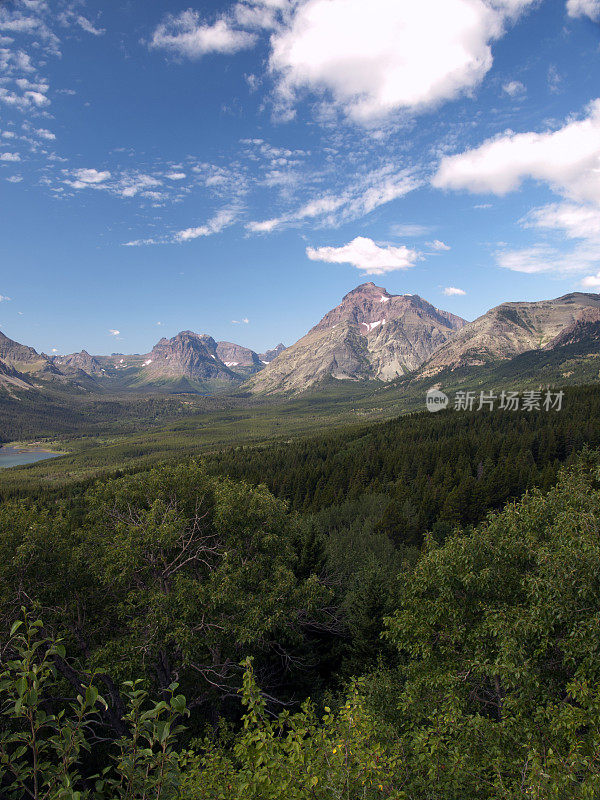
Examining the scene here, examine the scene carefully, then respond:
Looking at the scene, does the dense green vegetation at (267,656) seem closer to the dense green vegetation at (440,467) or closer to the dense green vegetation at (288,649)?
the dense green vegetation at (288,649)

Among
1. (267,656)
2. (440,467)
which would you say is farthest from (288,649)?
(440,467)

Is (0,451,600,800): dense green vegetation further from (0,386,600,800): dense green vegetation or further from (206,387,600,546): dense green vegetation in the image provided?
(206,387,600,546): dense green vegetation

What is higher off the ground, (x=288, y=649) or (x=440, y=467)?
(x=288, y=649)

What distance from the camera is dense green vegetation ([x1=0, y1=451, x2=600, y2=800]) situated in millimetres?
8328

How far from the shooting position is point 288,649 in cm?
2888

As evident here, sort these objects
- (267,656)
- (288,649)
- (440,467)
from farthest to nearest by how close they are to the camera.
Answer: (440,467) < (288,649) < (267,656)

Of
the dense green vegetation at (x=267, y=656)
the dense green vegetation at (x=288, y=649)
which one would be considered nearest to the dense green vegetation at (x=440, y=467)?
the dense green vegetation at (x=267, y=656)

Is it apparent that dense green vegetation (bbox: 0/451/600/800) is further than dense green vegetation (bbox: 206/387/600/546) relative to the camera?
No

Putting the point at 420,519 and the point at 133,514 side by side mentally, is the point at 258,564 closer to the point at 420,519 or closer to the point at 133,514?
the point at 133,514

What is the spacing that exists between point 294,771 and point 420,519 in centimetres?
8388

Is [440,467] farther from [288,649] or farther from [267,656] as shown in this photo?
[267,656]

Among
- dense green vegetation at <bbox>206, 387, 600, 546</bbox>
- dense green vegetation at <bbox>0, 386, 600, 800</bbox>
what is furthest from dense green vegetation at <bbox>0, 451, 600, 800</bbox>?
dense green vegetation at <bbox>206, 387, 600, 546</bbox>

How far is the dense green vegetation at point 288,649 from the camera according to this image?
833cm

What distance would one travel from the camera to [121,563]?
19.5m
